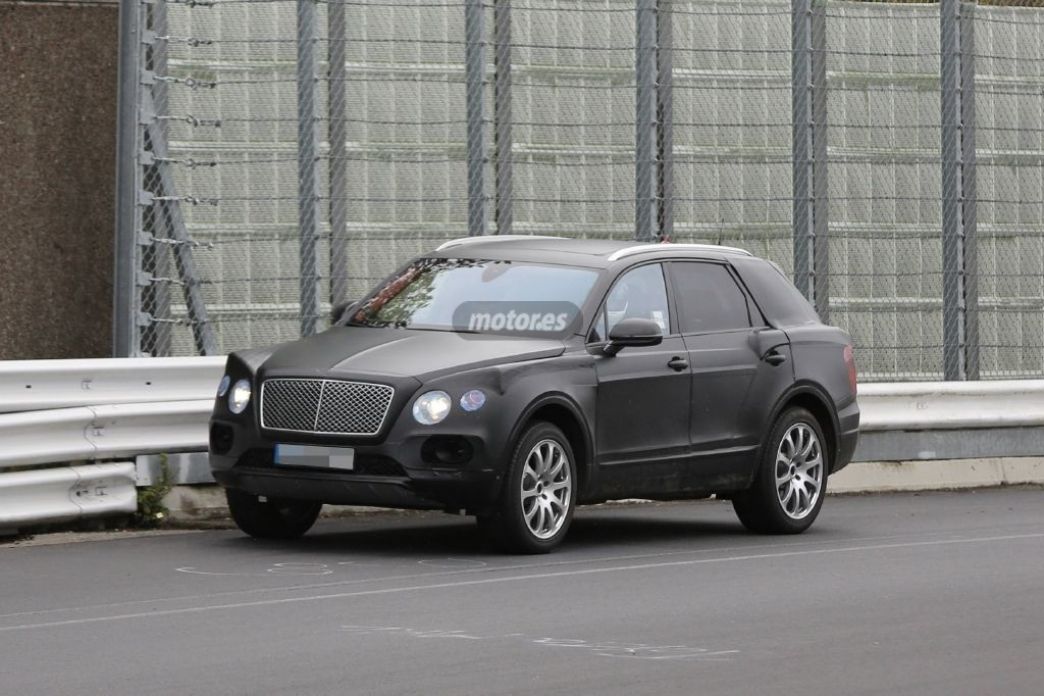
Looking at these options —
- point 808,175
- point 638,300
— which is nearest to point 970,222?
point 808,175

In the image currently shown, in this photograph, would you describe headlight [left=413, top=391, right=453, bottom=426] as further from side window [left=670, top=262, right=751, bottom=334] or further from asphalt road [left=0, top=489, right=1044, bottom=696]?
side window [left=670, top=262, right=751, bottom=334]

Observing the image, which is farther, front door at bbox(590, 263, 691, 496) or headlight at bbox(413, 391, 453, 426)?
front door at bbox(590, 263, 691, 496)

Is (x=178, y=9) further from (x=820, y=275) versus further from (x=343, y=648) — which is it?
(x=343, y=648)

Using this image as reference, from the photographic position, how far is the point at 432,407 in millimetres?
11484

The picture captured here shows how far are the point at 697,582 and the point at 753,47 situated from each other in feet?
24.6

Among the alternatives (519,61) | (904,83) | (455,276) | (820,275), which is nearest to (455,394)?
(455,276)

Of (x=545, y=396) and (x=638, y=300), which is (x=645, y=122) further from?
(x=545, y=396)

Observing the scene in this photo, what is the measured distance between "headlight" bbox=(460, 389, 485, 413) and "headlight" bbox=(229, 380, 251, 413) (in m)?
1.21

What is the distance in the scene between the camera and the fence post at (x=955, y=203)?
59.2 feet

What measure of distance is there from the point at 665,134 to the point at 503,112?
127cm

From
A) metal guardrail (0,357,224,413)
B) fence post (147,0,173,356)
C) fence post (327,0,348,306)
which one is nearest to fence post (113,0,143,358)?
fence post (147,0,173,356)

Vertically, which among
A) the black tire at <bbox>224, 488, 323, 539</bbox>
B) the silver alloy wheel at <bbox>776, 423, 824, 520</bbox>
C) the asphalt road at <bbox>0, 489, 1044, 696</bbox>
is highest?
the silver alloy wheel at <bbox>776, 423, 824, 520</bbox>

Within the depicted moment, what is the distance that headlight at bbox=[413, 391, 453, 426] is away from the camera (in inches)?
452

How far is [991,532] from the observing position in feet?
45.1
